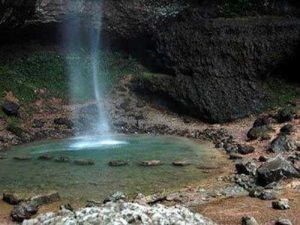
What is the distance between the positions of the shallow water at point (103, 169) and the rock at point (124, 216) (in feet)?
14.5

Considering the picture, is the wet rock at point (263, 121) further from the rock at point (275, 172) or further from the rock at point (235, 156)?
the rock at point (275, 172)

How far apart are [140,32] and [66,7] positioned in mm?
5870

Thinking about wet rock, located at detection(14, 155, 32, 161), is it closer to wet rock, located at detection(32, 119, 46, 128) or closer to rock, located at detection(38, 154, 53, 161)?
rock, located at detection(38, 154, 53, 161)

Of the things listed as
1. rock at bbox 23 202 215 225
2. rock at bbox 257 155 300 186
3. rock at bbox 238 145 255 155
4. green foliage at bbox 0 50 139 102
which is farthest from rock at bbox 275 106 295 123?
rock at bbox 23 202 215 225

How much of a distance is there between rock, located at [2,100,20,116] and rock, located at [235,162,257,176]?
15.2 meters

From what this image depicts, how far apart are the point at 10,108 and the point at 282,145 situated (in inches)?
626

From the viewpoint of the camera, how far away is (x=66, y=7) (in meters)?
33.2

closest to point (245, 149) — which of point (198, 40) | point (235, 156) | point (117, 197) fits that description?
point (235, 156)

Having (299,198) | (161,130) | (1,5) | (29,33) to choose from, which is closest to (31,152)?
(161,130)

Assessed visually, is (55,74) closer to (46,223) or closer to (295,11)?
(295,11)

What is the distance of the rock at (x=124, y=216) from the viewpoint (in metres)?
10.3

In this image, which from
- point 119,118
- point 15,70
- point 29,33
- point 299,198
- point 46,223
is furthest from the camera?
point 29,33

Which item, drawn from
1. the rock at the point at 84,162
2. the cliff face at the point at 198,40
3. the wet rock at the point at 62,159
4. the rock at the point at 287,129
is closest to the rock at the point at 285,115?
the rock at the point at 287,129

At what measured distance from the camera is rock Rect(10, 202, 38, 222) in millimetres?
13492
